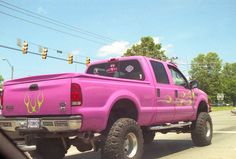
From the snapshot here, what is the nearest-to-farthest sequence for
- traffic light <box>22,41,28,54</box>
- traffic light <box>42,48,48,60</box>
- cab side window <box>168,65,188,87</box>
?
1. cab side window <box>168,65,188,87</box>
2. traffic light <box>22,41,28,54</box>
3. traffic light <box>42,48,48,60</box>

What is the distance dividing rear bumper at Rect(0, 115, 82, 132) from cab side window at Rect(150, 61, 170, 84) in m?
3.10

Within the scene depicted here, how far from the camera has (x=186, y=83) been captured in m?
10.3

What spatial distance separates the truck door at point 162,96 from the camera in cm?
862

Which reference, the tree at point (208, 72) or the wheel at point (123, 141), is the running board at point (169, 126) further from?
the tree at point (208, 72)

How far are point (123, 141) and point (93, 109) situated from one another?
830 millimetres

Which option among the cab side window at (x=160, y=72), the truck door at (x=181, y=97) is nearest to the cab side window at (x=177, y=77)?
the truck door at (x=181, y=97)

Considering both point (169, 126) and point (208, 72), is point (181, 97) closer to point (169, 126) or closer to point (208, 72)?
point (169, 126)

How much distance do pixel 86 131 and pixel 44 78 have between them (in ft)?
3.70

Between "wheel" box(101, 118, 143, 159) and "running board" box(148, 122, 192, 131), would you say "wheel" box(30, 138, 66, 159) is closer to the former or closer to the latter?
"wheel" box(101, 118, 143, 159)

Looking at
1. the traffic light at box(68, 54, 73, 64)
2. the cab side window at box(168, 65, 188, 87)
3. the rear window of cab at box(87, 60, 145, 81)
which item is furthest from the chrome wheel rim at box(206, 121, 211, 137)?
the traffic light at box(68, 54, 73, 64)

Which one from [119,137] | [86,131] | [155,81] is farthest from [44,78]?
[155,81]

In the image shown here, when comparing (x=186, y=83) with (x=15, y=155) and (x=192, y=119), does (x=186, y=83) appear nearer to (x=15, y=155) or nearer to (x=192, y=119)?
(x=192, y=119)

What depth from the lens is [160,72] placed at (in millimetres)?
Result: 9227

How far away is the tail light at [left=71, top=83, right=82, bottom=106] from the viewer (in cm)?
634
